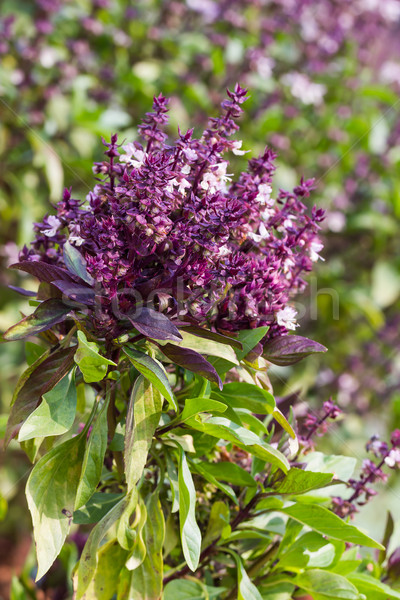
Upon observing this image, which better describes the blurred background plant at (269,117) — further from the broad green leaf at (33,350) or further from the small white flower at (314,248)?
the small white flower at (314,248)

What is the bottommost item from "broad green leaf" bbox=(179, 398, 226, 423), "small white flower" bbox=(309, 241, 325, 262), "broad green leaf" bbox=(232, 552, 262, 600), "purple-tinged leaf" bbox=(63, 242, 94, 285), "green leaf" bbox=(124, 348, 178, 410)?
"broad green leaf" bbox=(232, 552, 262, 600)

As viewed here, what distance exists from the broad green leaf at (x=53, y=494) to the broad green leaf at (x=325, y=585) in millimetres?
374

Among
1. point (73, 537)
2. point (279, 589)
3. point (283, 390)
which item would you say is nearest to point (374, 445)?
point (279, 589)

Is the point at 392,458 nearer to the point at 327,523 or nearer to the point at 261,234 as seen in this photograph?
the point at 327,523

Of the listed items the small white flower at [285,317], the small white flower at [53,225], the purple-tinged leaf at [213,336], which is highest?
the small white flower at [53,225]

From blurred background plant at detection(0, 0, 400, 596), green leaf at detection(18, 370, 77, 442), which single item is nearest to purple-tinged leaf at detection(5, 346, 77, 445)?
green leaf at detection(18, 370, 77, 442)

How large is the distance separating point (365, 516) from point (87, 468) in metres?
2.36

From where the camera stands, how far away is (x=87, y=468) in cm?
77

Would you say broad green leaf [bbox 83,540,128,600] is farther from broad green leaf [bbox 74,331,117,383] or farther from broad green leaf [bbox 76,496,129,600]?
broad green leaf [bbox 74,331,117,383]

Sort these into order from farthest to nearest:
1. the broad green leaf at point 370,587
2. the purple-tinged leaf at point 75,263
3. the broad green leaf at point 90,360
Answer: the broad green leaf at point 370,587, the purple-tinged leaf at point 75,263, the broad green leaf at point 90,360

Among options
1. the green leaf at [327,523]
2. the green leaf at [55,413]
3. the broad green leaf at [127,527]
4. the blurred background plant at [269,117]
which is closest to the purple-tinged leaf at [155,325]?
the green leaf at [55,413]

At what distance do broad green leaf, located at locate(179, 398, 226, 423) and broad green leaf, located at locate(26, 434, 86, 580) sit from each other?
0.53 feet

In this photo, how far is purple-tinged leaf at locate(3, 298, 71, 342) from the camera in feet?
2.44

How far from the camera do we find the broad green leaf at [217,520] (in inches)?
34.8
